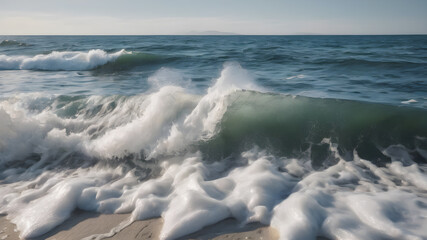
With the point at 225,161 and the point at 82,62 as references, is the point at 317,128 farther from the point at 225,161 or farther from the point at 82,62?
the point at 82,62

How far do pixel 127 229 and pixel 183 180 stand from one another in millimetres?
820

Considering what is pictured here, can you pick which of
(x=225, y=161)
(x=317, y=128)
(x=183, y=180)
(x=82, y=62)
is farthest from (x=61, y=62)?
(x=317, y=128)

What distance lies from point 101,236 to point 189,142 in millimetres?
1750

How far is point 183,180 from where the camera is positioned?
118 inches

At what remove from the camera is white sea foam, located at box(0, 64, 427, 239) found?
89.0 inches

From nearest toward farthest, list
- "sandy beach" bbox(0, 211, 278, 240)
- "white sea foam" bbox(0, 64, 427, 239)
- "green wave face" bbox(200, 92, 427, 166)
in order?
"sandy beach" bbox(0, 211, 278, 240) < "white sea foam" bbox(0, 64, 427, 239) < "green wave face" bbox(200, 92, 427, 166)

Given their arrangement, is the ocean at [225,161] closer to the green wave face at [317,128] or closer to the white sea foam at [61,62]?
the green wave face at [317,128]

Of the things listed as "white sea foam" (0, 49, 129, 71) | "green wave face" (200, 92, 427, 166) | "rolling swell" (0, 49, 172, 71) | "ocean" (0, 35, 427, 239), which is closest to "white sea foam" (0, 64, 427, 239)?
"ocean" (0, 35, 427, 239)

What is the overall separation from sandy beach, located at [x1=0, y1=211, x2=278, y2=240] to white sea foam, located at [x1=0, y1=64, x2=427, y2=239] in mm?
63

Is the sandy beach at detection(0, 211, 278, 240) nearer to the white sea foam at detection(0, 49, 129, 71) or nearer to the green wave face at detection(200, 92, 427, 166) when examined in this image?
the green wave face at detection(200, 92, 427, 166)

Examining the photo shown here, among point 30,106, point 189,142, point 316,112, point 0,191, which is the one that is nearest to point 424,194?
point 316,112

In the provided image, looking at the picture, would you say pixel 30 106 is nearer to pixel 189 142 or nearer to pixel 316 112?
pixel 189 142

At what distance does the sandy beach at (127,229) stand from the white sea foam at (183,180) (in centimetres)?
6

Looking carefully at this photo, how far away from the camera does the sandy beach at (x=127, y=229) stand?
84.6 inches
